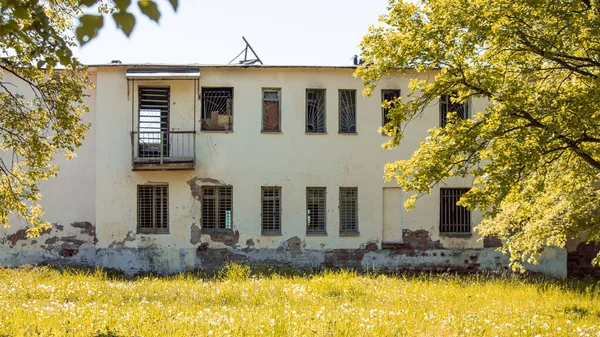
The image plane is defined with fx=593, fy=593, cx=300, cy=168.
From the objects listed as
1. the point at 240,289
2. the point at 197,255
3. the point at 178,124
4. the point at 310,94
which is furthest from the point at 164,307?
the point at 310,94

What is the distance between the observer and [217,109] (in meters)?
19.2

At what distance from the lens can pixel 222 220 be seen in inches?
744

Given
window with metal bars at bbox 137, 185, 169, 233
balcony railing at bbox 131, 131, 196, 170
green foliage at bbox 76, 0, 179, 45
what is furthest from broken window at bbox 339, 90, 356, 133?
green foliage at bbox 76, 0, 179, 45

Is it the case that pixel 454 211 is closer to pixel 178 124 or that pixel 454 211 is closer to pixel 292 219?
pixel 292 219

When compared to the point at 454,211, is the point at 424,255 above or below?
below

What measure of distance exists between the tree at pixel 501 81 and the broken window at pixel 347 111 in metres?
8.05

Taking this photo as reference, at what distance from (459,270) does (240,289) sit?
8.97 m

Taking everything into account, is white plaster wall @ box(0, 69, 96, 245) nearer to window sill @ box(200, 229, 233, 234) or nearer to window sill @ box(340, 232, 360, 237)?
window sill @ box(200, 229, 233, 234)

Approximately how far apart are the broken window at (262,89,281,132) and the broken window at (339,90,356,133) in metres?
2.06

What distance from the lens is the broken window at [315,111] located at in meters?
19.4

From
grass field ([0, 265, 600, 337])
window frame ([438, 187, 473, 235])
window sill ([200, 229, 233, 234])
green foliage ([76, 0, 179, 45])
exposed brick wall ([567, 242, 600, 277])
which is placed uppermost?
green foliage ([76, 0, 179, 45])

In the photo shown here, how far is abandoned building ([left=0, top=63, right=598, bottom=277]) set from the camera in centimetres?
1864

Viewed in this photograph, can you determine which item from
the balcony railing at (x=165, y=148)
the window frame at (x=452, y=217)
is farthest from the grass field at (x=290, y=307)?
the balcony railing at (x=165, y=148)

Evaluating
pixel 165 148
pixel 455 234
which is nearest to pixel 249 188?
pixel 165 148
